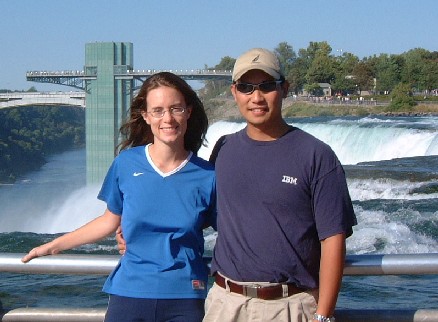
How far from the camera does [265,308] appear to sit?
2.12m

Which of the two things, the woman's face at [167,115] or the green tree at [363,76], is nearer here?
the woman's face at [167,115]

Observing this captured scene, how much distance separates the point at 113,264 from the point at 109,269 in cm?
2

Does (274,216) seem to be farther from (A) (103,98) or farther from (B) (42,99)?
(B) (42,99)

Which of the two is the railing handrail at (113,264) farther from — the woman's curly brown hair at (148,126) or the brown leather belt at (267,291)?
the woman's curly brown hair at (148,126)

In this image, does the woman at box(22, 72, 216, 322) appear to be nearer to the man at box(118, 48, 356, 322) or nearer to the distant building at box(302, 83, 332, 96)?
the man at box(118, 48, 356, 322)

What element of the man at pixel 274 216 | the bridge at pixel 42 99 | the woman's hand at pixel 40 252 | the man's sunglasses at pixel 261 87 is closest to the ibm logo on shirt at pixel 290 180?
the man at pixel 274 216

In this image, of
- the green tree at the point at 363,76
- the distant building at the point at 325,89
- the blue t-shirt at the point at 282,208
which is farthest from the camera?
the distant building at the point at 325,89

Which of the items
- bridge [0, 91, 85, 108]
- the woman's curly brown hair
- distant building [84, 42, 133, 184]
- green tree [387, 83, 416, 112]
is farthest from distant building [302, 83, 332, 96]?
the woman's curly brown hair

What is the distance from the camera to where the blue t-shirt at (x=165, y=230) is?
2.25m

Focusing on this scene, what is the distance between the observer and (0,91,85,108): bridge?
51.3m

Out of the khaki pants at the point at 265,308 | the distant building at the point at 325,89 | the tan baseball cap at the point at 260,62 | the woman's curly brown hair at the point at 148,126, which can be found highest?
the tan baseball cap at the point at 260,62

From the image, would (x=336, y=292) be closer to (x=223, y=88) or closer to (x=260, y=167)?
(x=260, y=167)

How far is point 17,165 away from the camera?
68750 millimetres

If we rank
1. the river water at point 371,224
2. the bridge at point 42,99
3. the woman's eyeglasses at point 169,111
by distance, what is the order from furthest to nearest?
the bridge at point 42,99
the river water at point 371,224
the woman's eyeglasses at point 169,111
